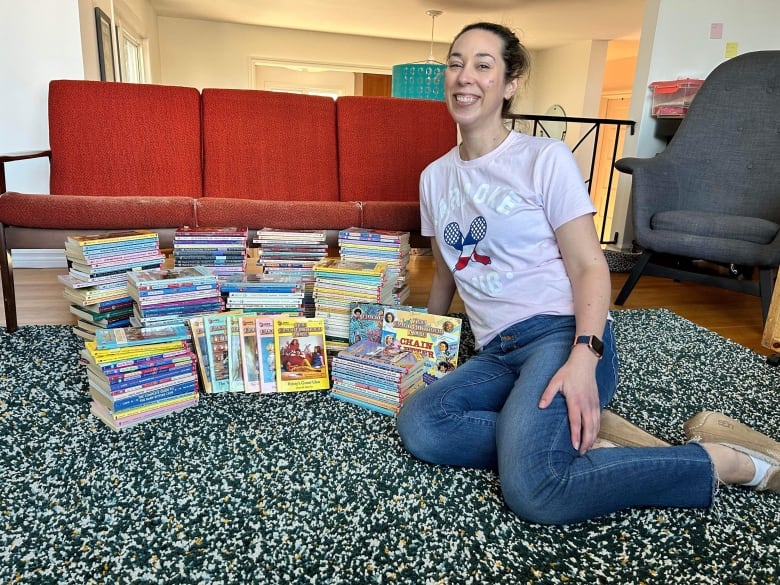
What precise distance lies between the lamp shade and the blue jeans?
10.5 feet

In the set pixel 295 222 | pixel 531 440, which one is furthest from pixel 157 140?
pixel 531 440

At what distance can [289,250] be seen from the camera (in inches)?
74.1

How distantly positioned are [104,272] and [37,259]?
1655 millimetres

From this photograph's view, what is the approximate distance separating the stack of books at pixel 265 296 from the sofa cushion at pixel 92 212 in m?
0.50

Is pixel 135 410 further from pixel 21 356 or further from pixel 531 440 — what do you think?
pixel 531 440

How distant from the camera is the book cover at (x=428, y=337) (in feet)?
4.92

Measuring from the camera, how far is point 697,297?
2.80 meters

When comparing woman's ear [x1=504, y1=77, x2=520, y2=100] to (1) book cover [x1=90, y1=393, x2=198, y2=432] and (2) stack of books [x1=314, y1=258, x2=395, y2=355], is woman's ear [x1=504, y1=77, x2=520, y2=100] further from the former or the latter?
(1) book cover [x1=90, y1=393, x2=198, y2=432]

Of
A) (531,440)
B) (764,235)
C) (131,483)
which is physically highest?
(764,235)

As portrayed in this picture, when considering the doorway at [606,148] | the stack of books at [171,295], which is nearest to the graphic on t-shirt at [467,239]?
the stack of books at [171,295]

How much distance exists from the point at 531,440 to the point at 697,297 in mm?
2288

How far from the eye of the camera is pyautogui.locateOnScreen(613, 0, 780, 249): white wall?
132 inches

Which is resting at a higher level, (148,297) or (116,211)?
(116,211)

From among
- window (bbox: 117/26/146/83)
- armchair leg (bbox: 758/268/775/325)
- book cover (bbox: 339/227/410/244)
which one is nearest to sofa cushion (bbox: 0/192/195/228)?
book cover (bbox: 339/227/410/244)
